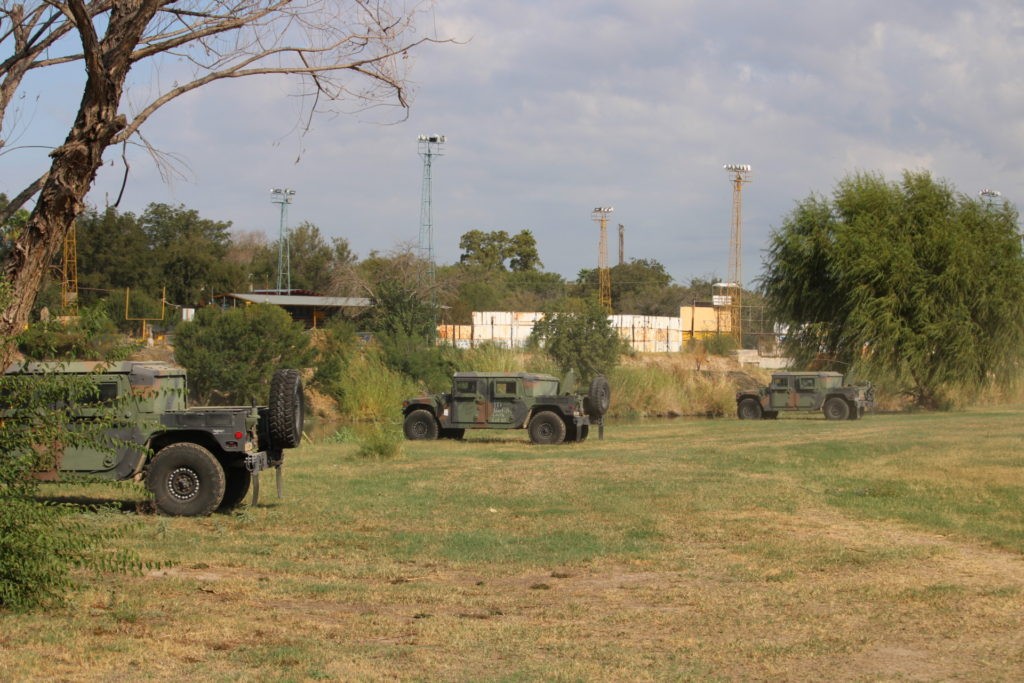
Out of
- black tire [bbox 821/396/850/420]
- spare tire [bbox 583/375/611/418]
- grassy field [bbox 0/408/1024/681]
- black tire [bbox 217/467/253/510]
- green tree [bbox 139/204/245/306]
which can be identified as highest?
green tree [bbox 139/204/245/306]

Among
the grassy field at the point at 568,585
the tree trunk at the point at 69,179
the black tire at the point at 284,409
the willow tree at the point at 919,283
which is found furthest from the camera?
the willow tree at the point at 919,283

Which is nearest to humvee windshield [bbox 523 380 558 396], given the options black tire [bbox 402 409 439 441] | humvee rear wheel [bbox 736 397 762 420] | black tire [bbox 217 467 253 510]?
black tire [bbox 402 409 439 441]

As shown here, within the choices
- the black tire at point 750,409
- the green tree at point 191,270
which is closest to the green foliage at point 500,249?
the green tree at point 191,270

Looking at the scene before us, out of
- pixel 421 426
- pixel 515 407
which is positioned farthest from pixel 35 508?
pixel 421 426

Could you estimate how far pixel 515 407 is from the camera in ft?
84.6

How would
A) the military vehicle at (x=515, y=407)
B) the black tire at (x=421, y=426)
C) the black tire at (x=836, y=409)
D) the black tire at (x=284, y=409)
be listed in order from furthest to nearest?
the black tire at (x=836, y=409) < the black tire at (x=421, y=426) < the military vehicle at (x=515, y=407) < the black tire at (x=284, y=409)

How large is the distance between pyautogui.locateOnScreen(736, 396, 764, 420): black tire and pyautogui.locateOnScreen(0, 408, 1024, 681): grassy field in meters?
21.2

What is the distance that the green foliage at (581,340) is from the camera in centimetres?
5047

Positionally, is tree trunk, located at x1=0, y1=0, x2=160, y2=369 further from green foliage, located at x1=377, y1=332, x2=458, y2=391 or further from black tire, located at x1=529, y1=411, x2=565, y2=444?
green foliage, located at x1=377, y1=332, x2=458, y2=391

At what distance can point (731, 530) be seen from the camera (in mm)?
11688

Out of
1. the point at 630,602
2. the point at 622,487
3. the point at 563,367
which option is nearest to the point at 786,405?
the point at 563,367

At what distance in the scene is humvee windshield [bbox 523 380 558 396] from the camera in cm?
Result: 2584

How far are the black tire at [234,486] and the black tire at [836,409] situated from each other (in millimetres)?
26533

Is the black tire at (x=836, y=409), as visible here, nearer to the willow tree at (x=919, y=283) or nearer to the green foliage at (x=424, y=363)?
the willow tree at (x=919, y=283)
